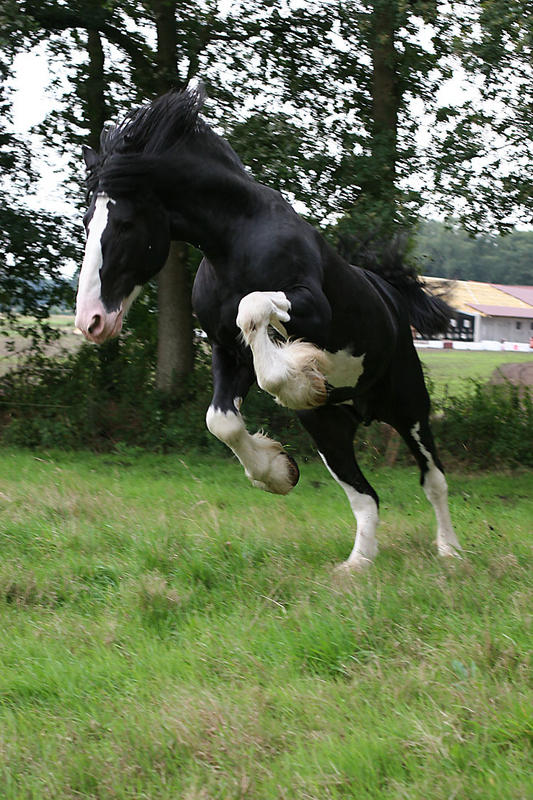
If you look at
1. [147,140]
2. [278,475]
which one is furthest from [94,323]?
[278,475]

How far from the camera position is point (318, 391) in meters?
4.04

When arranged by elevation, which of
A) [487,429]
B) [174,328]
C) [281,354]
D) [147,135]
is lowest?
[487,429]

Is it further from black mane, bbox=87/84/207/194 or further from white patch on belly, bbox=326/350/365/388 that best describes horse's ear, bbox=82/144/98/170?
white patch on belly, bbox=326/350/365/388

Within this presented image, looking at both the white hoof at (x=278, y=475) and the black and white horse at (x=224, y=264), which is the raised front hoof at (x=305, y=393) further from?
the white hoof at (x=278, y=475)

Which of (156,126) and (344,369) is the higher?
(156,126)

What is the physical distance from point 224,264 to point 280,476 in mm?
1197

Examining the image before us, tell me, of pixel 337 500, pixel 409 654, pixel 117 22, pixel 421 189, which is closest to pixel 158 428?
pixel 337 500

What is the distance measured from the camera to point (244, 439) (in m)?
4.51

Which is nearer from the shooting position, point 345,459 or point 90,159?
point 90,159

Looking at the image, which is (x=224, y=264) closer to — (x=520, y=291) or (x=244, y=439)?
(x=244, y=439)

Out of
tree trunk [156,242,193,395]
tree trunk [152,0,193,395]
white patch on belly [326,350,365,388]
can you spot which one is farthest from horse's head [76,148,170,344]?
tree trunk [156,242,193,395]

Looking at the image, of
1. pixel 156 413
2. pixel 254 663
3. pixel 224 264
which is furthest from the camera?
pixel 156 413

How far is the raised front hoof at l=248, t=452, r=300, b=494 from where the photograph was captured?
4625 millimetres

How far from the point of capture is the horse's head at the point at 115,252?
405 cm
